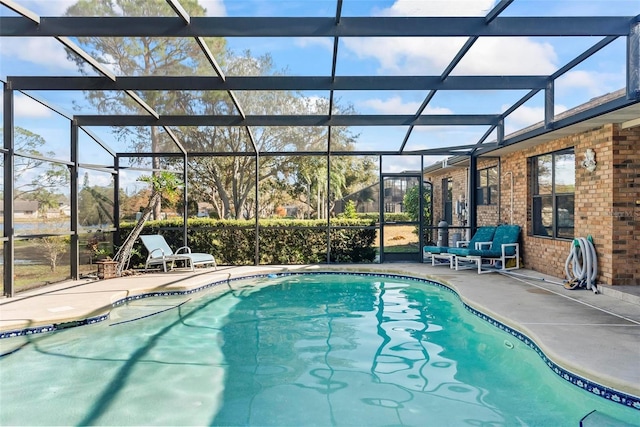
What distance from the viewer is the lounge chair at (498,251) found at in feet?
29.1

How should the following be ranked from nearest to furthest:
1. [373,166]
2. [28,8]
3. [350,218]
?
[28,8], [350,218], [373,166]

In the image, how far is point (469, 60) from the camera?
647cm

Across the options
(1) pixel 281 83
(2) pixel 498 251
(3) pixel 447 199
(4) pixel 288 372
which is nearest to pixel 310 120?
(1) pixel 281 83

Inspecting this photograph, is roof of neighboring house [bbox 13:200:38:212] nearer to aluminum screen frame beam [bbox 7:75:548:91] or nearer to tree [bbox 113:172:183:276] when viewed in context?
aluminum screen frame beam [bbox 7:75:548:91]

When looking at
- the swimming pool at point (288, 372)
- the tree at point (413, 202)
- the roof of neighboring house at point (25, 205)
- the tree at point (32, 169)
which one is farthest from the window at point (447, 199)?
the roof of neighboring house at point (25, 205)

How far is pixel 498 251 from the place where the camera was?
9023 mm

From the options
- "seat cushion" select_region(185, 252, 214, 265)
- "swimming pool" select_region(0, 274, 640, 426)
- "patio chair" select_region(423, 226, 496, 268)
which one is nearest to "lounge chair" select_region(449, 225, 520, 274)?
"patio chair" select_region(423, 226, 496, 268)

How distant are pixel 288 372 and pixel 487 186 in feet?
27.0

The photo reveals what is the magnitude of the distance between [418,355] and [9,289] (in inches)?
234

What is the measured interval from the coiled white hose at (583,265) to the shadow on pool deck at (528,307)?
0.60 feet

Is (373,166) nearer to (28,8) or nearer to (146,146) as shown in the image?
(146,146)

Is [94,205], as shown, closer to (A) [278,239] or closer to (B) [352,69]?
(A) [278,239]

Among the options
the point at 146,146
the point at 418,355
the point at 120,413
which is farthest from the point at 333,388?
the point at 146,146

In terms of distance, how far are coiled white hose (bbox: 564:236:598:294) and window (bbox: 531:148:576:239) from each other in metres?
0.85
